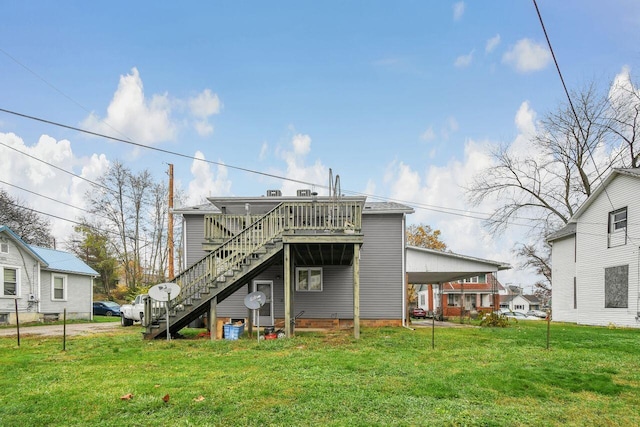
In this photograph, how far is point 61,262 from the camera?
→ 22.3 metres

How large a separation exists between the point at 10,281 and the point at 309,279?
14.8 metres

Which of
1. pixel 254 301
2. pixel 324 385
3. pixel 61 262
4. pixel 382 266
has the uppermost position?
pixel 382 266

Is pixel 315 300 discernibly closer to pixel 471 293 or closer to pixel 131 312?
pixel 131 312

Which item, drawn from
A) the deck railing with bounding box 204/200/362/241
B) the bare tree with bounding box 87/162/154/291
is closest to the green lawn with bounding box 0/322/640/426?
the deck railing with bounding box 204/200/362/241

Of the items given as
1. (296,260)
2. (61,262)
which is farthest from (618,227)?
(61,262)

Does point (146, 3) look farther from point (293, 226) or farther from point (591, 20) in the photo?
point (591, 20)

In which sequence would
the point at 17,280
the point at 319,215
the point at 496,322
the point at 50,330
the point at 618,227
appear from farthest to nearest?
the point at 17,280 → the point at 618,227 → the point at 496,322 → the point at 50,330 → the point at 319,215

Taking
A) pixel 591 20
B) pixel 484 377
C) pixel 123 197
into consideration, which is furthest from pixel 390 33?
pixel 123 197

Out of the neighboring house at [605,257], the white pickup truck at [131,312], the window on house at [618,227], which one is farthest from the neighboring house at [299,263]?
the window on house at [618,227]

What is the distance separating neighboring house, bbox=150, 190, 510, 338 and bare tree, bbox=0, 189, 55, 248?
25.5 metres

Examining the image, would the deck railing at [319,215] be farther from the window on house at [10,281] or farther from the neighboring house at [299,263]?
the window on house at [10,281]

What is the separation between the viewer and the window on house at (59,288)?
70.2 ft

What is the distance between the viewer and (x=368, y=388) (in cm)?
562

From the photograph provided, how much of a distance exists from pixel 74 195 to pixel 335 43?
24.5m
